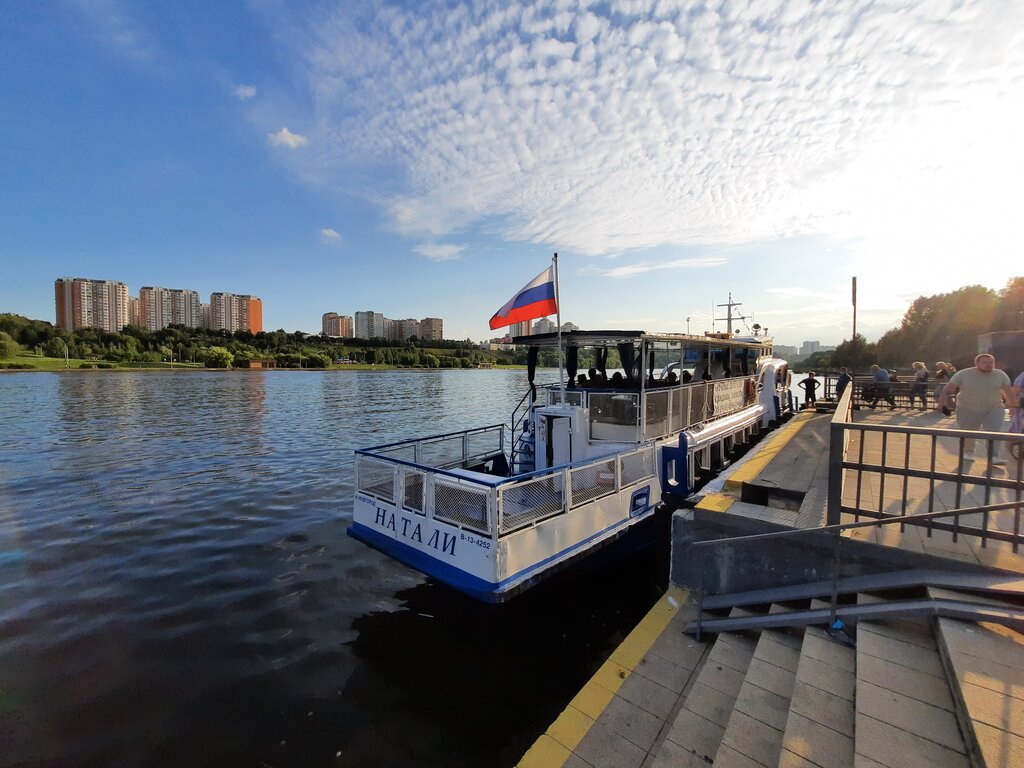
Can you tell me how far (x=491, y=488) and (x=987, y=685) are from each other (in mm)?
4504

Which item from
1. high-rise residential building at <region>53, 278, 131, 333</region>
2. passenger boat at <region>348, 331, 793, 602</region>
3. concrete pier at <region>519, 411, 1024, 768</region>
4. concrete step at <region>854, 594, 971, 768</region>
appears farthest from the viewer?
high-rise residential building at <region>53, 278, 131, 333</region>

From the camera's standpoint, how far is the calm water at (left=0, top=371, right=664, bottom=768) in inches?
203

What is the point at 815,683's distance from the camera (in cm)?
382

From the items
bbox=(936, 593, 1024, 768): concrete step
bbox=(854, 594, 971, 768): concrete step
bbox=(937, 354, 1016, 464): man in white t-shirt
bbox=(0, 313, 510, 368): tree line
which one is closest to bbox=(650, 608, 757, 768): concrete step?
bbox=(854, 594, 971, 768): concrete step

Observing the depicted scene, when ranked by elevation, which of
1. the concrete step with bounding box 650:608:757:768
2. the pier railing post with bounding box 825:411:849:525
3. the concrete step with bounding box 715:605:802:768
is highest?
the pier railing post with bounding box 825:411:849:525

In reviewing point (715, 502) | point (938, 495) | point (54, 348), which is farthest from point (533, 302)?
point (54, 348)

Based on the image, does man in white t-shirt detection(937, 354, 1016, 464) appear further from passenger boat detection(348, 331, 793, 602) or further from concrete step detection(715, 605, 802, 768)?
concrete step detection(715, 605, 802, 768)

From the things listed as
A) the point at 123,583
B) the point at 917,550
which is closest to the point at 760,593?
the point at 917,550

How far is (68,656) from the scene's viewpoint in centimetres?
654

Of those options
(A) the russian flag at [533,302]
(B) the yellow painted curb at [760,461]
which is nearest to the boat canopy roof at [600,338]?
(A) the russian flag at [533,302]

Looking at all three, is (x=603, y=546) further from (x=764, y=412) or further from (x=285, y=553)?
(x=764, y=412)

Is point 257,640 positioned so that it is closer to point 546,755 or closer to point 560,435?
point 546,755

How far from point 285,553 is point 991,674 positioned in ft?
34.8

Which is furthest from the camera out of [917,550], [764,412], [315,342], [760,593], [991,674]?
[315,342]
